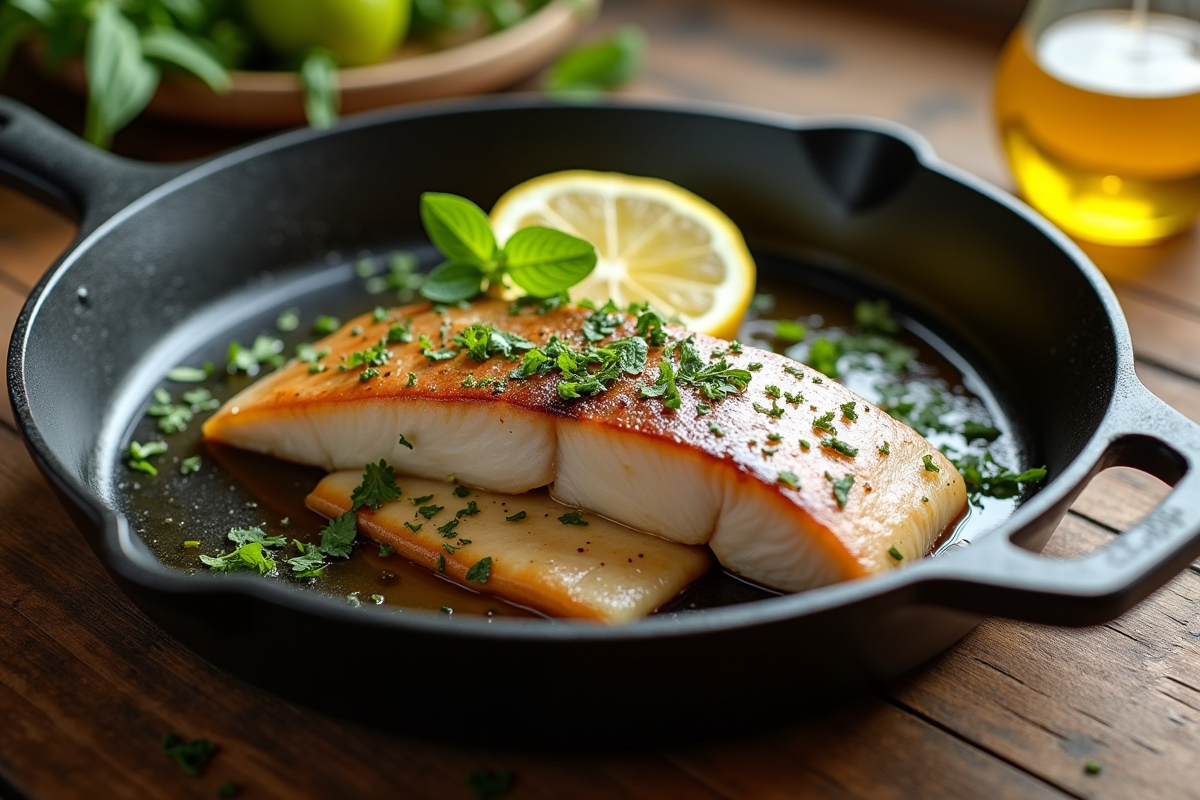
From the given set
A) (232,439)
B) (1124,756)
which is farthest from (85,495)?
(1124,756)

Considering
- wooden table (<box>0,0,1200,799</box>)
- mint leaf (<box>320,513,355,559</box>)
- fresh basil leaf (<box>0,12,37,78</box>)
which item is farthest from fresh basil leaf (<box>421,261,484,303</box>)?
fresh basil leaf (<box>0,12,37,78</box>)

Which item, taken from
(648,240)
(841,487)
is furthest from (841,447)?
(648,240)

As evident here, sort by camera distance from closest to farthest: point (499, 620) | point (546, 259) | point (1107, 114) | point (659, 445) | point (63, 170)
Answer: point (499, 620)
point (659, 445)
point (546, 259)
point (63, 170)
point (1107, 114)

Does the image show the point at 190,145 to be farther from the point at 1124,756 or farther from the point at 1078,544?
the point at 1124,756

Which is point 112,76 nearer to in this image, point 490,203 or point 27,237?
point 27,237

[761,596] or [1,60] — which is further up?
[1,60]

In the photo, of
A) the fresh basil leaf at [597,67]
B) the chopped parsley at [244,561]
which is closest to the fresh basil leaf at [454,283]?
the chopped parsley at [244,561]
